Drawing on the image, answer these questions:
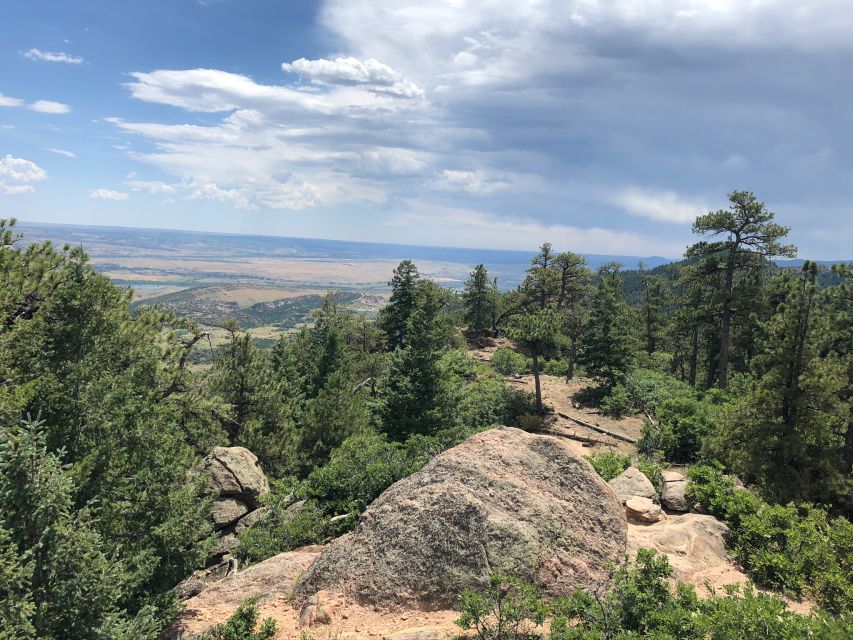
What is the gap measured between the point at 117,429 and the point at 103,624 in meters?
3.68

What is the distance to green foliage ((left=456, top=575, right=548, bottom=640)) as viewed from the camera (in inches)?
232

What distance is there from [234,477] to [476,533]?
35.1 feet

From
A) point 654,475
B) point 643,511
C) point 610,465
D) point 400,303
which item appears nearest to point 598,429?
point 610,465

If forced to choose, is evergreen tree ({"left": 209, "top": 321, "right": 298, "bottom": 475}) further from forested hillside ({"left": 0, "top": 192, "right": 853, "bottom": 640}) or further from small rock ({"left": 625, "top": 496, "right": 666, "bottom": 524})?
small rock ({"left": 625, "top": 496, "right": 666, "bottom": 524})

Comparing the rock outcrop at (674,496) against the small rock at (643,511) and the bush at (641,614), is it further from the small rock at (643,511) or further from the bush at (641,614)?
the bush at (641,614)

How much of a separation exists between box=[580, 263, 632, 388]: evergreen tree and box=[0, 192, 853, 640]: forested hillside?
12 centimetres

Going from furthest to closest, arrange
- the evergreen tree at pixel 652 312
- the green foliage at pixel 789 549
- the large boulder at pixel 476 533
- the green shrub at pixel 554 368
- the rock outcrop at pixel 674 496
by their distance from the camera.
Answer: the evergreen tree at pixel 652 312 < the green shrub at pixel 554 368 < the rock outcrop at pixel 674 496 < the green foliage at pixel 789 549 < the large boulder at pixel 476 533

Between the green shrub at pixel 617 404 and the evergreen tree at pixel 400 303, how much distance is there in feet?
67.7

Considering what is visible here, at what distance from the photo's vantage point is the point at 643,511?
32.6ft

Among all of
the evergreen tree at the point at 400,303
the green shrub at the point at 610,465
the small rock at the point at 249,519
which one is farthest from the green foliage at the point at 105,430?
the evergreen tree at the point at 400,303

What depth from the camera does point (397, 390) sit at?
71.4ft

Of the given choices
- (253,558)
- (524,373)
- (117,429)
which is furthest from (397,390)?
(524,373)

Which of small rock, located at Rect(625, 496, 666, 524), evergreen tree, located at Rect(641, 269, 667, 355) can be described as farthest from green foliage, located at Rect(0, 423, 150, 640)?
evergreen tree, located at Rect(641, 269, 667, 355)

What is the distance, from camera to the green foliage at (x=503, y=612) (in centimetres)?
590
